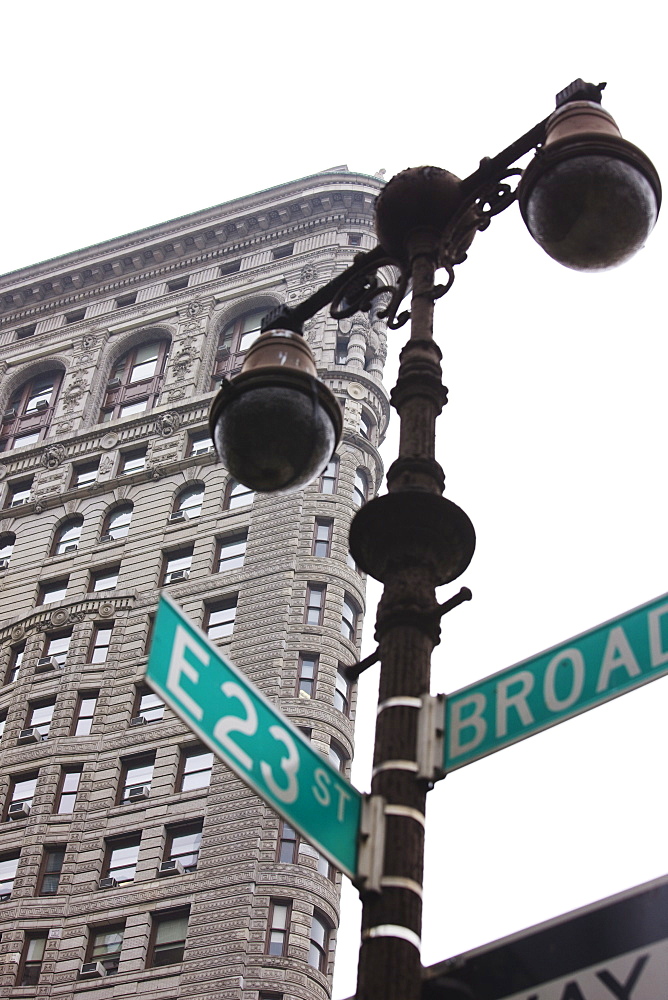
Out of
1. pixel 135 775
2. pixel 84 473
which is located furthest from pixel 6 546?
pixel 135 775

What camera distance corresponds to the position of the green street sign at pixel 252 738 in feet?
14.9

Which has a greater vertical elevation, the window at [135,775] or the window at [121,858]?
the window at [135,775]

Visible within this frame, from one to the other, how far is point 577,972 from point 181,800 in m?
31.0

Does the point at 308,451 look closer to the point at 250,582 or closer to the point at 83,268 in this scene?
the point at 250,582

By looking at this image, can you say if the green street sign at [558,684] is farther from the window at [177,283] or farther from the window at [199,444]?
the window at [177,283]

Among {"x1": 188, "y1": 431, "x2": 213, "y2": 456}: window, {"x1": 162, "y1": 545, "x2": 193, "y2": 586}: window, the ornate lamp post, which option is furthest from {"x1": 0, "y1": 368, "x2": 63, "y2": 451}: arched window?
the ornate lamp post

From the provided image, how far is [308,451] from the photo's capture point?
6.27 meters

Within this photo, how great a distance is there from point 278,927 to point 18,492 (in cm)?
2374

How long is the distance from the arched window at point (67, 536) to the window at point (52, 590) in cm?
130

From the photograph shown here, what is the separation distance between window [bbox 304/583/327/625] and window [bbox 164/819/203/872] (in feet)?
23.3

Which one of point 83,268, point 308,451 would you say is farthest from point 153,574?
point 308,451

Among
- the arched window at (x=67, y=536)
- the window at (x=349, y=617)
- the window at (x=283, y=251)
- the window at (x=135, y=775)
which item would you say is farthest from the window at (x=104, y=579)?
the window at (x=283, y=251)

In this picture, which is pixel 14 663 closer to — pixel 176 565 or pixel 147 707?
pixel 176 565

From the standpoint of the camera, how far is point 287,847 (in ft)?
106
